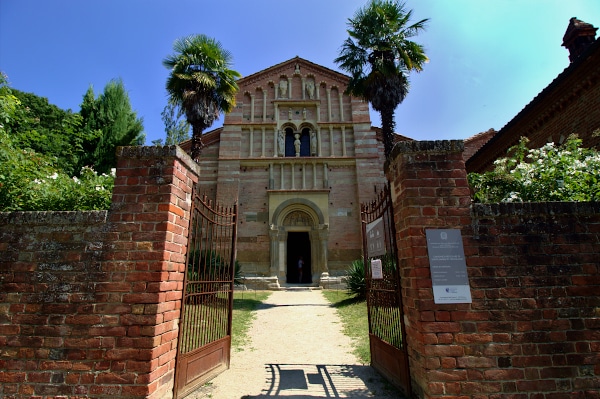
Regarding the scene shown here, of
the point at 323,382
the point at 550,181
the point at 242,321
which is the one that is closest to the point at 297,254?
the point at 242,321

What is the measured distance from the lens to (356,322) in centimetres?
774

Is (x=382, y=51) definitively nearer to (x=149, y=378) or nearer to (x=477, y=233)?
(x=477, y=233)

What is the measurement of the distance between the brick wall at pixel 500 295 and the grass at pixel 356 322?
2.46m

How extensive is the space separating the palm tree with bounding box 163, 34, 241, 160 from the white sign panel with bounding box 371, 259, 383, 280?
29.7ft

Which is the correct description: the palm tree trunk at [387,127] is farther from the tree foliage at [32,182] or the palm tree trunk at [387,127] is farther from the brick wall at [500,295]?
the tree foliage at [32,182]

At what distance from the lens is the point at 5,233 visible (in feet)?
10.7

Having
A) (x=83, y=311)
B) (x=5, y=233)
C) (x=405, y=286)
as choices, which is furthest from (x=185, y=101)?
(x=405, y=286)

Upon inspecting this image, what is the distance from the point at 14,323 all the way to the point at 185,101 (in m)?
10.2

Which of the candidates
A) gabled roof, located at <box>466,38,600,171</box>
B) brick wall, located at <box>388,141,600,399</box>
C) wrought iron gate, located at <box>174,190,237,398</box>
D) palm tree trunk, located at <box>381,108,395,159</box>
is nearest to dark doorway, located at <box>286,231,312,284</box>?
palm tree trunk, located at <box>381,108,395,159</box>

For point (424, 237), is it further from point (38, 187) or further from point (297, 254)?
point (297, 254)

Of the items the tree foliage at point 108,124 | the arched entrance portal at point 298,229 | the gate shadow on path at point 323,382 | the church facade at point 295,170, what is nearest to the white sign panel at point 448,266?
the gate shadow on path at point 323,382

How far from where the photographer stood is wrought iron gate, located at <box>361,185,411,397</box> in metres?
3.55

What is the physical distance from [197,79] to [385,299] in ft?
35.1

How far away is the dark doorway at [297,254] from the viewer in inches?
741
